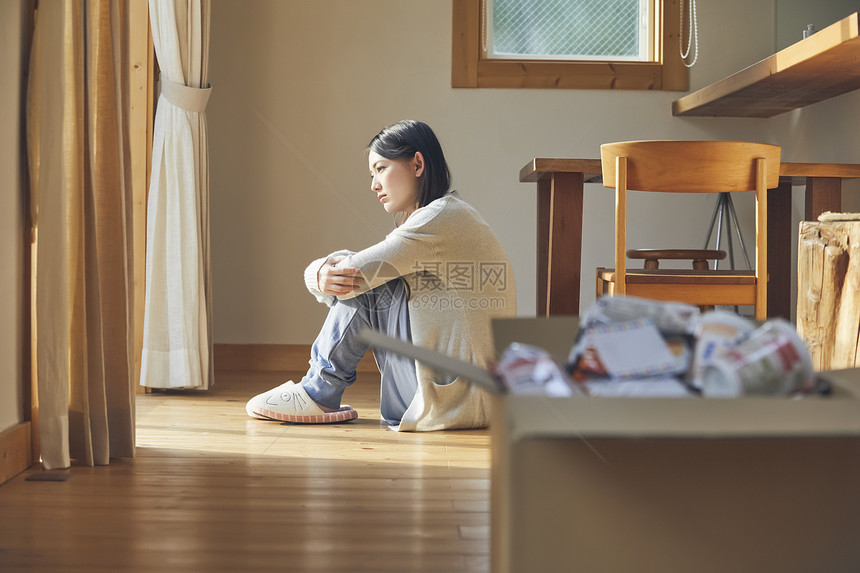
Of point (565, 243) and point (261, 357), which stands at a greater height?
point (565, 243)

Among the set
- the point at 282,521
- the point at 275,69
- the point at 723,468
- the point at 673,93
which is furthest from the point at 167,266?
the point at 723,468

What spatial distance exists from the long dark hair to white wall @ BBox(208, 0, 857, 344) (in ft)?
3.60

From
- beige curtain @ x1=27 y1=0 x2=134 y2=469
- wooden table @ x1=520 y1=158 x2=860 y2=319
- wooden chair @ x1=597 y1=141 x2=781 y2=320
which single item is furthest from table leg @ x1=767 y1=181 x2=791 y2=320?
beige curtain @ x1=27 y1=0 x2=134 y2=469

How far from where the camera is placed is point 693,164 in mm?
1997

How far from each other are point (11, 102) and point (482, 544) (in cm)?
122

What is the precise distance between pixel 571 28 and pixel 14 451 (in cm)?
263

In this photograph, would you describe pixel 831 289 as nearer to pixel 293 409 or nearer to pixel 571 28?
pixel 293 409

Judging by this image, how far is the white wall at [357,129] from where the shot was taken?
127 inches

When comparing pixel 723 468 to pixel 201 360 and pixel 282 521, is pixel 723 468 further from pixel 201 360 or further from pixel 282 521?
pixel 201 360

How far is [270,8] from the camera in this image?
3225 mm

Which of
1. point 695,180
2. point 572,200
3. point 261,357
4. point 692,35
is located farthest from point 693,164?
point 261,357

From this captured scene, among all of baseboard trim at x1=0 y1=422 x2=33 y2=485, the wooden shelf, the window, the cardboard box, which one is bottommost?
baseboard trim at x1=0 y1=422 x2=33 y2=485

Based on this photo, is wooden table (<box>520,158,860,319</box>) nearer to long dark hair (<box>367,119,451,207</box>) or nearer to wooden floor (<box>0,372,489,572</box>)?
long dark hair (<box>367,119,451,207</box>)

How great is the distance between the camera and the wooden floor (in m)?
1.15
